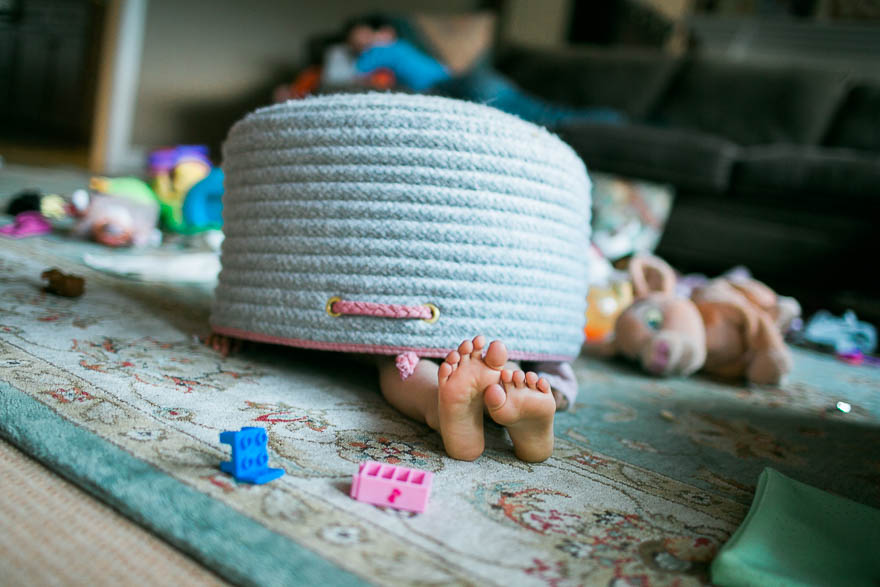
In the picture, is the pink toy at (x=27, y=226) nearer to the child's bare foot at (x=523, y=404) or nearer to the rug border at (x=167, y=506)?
the rug border at (x=167, y=506)

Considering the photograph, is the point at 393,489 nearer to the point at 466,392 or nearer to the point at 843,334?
the point at 466,392

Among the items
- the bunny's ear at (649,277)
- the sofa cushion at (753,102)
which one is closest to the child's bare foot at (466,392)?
the bunny's ear at (649,277)

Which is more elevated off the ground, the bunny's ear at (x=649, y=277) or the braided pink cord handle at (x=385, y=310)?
the bunny's ear at (x=649, y=277)

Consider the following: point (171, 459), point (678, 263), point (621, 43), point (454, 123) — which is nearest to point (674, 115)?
point (678, 263)

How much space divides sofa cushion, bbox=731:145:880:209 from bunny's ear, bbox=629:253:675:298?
1.07 m

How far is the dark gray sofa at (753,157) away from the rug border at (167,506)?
→ 5.77ft

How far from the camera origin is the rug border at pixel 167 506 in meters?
0.45

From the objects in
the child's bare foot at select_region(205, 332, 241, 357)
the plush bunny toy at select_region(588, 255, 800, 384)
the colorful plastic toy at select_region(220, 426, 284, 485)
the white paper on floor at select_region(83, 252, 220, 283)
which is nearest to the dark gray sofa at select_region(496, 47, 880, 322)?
the plush bunny toy at select_region(588, 255, 800, 384)

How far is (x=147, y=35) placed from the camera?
3344 mm

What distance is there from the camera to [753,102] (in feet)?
8.89

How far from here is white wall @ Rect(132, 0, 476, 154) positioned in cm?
343

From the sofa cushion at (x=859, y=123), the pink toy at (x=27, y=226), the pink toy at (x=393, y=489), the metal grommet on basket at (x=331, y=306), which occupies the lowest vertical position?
the pink toy at (x=393, y=489)

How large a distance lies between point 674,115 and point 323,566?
2781mm

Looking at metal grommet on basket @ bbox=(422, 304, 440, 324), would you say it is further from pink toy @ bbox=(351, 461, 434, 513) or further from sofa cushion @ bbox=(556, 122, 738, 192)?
sofa cushion @ bbox=(556, 122, 738, 192)
